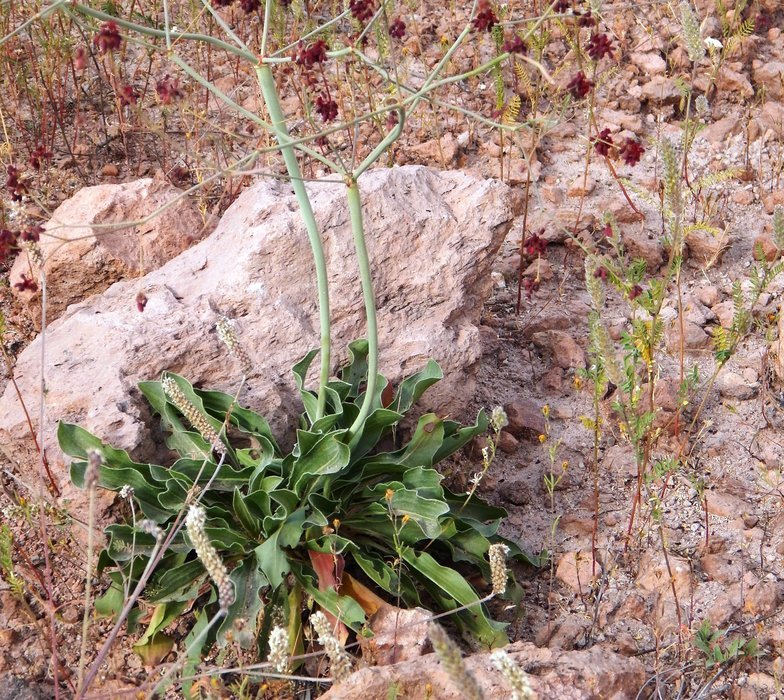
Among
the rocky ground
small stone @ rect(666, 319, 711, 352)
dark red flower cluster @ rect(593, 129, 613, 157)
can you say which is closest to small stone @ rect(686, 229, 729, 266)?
the rocky ground

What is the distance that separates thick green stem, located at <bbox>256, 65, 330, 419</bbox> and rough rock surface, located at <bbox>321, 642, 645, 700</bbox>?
95cm

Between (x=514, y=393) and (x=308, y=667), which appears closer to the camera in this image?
(x=308, y=667)

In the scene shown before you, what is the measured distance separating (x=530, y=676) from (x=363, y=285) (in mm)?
1181

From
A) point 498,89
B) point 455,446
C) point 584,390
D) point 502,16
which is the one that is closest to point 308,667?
point 455,446

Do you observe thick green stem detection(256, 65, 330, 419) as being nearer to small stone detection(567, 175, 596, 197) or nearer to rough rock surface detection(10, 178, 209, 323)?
rough rock surface detection(10, 178, 209, 323)

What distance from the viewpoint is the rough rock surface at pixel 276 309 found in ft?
10.6

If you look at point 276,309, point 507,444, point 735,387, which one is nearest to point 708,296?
point 735,387

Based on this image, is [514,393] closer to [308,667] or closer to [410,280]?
[410,280]

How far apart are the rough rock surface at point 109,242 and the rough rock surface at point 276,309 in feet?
1.19

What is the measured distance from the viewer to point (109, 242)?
4.02 metres

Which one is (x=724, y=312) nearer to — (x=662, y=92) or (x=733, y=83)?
(x=662, y=92)

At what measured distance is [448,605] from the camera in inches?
117

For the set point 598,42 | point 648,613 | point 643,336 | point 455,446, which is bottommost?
point 648,613

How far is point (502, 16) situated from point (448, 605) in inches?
127
